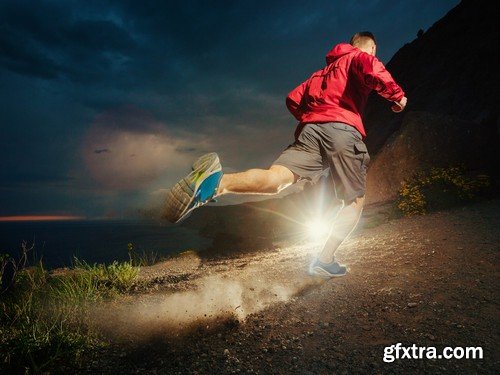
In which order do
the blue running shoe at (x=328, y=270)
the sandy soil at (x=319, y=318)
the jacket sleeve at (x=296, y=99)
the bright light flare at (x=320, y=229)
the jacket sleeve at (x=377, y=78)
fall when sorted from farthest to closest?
the bright light flare at (x=320, y=229), the blue running shoe at (x=328, y=270), the jacket sleeve at (x=296, y=99), the jacket sleeve at (x=377, y=78), the sandy soil at (x=319, y=318)

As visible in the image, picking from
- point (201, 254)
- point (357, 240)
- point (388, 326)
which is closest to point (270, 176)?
point (388, 326)

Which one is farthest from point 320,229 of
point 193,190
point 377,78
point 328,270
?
point 193,190

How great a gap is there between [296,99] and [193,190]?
5.79 feet

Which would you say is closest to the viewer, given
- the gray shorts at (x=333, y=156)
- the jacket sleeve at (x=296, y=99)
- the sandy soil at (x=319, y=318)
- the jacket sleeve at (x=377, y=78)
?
the sandy soil at (x=319, y=318)

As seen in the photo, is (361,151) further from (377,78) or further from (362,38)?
(362,38)

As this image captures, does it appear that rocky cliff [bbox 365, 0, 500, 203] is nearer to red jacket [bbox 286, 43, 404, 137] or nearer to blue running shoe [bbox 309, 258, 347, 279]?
blue running shoe [bbox 309, 258, 347, 279]

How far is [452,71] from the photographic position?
882 inches

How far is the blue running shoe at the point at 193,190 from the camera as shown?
8.75ft

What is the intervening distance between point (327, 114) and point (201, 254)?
7.85 m

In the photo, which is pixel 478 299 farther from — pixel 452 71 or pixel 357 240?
pixel 452 71

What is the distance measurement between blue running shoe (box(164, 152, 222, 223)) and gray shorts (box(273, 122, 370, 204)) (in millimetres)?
757

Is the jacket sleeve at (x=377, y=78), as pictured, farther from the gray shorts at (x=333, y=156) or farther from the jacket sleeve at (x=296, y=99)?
the jacket sleeve at (x=296, y=99)

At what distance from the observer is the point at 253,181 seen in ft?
9.39

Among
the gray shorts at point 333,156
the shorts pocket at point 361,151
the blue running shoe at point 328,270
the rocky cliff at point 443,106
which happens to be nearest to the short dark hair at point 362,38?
the gray shorts at point 333,156
